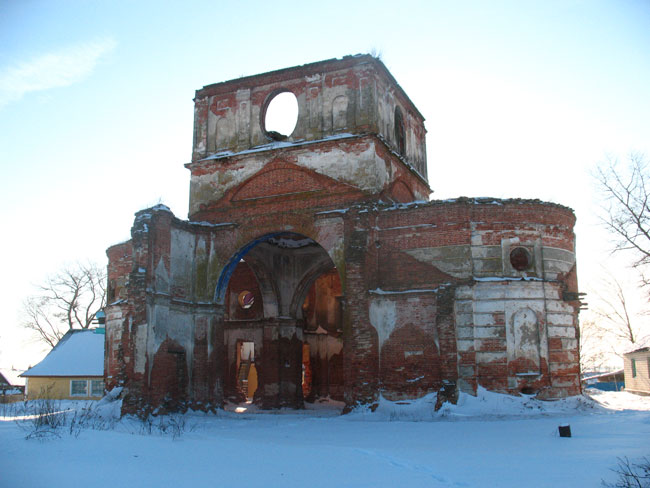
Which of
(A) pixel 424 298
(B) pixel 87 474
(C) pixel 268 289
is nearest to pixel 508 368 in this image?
(A) pixel 424 298

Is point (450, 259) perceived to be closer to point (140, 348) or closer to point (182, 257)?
point (182, 257)

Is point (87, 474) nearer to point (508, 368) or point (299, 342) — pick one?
point (508, 368)

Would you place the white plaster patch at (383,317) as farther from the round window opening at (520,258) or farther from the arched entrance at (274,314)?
the arched entrance at (274,314)

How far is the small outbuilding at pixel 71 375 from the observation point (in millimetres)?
30297

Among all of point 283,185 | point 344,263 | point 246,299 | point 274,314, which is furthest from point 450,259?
point 246,299

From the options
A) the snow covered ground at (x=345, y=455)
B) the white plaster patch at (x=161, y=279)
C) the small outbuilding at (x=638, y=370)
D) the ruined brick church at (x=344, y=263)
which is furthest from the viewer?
the small outbuilding at (x=638, y=370)

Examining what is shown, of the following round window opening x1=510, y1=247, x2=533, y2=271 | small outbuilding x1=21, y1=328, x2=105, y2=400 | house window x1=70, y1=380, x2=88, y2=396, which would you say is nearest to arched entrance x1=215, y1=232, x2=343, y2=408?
round window opening x1=510, y1=247, x2=533, y2=271

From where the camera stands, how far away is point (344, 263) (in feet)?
58.5

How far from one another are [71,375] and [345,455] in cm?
2470

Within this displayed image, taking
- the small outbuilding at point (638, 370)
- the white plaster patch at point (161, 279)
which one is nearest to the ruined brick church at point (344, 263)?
the white plaster patch at point (161, 279)

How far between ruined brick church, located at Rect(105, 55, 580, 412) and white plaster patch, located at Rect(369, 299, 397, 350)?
38 millimetres

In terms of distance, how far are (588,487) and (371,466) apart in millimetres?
2824

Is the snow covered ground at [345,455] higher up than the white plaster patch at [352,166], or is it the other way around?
the white plaster patch at [352,166]

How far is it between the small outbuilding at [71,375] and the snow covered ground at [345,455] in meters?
17.1
